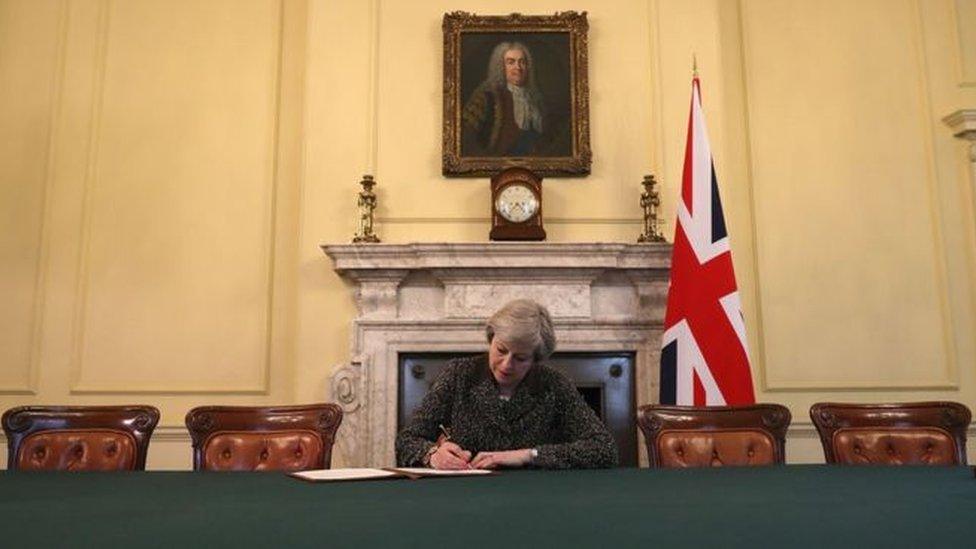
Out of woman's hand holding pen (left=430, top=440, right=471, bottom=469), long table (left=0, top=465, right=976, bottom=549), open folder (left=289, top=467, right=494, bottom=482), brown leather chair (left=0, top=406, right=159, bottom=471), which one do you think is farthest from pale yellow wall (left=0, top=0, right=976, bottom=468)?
long table (left=0, top=465, right=976, bottom=549)

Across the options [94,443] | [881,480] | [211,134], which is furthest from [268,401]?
[881,480]

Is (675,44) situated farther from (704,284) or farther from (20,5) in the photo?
(20,5)

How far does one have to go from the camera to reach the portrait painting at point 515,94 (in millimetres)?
4984

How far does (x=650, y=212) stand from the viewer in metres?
4.82

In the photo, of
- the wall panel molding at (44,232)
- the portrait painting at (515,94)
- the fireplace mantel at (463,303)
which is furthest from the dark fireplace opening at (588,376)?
the wall panel molding at (44,232)

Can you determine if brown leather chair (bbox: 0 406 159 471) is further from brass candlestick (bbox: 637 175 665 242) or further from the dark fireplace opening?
brass candlestick (bbox: 637 175 665 242)

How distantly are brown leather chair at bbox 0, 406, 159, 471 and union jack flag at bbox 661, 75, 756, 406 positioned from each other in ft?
8.37

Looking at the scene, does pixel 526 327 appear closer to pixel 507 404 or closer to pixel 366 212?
pixel 507 404

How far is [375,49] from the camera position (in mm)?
5109

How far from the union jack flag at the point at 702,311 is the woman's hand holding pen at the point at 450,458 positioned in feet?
6.33

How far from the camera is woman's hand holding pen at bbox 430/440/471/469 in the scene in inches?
101

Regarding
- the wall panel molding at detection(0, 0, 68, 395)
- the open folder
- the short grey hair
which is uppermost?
the wall panel molding at detection(0, 0, 68, 395)

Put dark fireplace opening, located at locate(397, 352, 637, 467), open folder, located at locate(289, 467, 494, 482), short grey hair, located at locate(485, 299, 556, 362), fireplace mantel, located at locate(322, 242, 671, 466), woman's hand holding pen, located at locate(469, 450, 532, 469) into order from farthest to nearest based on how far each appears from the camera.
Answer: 1. dark fireplace opening, located at locate(397, 352, 637, 467)
2. fireplace mantel, located at locate(322, 242, 671, 466)
3. short grey hair, located at locate(485, 299, 556, 362)
4. woman's hand holding pen, located at locate(469, 450, 532, 469)
5. open folder, located at locate(289, 467, 494, 482)

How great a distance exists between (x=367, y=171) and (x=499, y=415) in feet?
8.15
